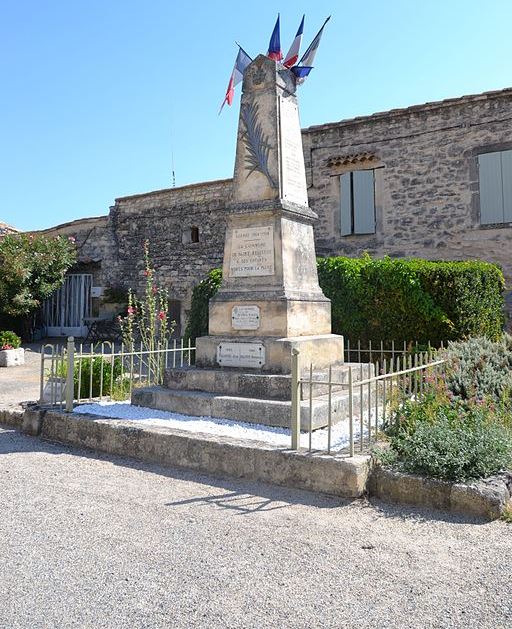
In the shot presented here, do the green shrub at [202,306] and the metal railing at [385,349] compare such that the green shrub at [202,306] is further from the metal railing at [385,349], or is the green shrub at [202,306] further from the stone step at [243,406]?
the stone step at [243,406]

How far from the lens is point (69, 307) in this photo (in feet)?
56.7

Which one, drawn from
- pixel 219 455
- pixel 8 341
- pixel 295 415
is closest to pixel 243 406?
pixel 219 455

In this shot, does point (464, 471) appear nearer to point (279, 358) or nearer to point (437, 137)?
point (279, 358)

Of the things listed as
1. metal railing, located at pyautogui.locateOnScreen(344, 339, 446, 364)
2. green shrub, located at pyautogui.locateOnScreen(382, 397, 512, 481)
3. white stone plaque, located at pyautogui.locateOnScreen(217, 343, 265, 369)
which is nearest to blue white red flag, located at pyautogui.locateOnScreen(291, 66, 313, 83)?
white stone plaque, located at pyautogui.locateOnScreen(217, 343, 265, 369)

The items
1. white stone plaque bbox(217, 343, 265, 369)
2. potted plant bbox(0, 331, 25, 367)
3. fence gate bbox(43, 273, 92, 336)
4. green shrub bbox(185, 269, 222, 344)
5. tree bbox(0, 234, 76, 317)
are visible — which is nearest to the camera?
white stone plaque bbox(217, 343, 265, 369)

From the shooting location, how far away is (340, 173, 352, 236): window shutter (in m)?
12.7

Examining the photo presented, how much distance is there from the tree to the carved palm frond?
1085cm

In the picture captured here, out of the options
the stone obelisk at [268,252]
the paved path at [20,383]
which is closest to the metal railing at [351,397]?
the stone obelisk at [268,252]

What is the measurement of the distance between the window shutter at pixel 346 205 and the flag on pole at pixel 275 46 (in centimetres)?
688

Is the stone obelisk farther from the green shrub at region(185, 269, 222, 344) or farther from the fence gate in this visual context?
the fence gate

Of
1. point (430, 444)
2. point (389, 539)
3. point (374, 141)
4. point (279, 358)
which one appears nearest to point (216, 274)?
point (279, 358)

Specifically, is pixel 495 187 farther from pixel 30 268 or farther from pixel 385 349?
pixel 30 268

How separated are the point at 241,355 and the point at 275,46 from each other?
365 centimetres

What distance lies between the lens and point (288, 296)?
217 inches
